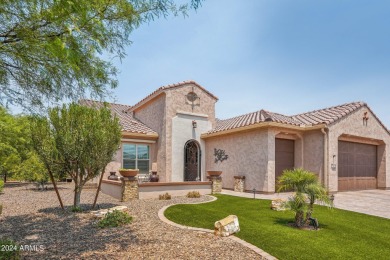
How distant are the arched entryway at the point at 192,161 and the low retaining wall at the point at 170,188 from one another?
467 cm

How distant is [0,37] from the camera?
436 cm

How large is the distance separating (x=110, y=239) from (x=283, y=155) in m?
12.8

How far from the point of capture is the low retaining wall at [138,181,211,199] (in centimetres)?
1297

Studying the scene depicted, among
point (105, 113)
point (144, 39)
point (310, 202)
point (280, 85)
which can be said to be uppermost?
point (280, 85)

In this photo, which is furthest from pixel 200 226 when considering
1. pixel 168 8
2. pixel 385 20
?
pixel 385 20

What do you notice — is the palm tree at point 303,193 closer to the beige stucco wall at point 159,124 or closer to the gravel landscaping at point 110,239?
the gravel landscaping at point 110,239

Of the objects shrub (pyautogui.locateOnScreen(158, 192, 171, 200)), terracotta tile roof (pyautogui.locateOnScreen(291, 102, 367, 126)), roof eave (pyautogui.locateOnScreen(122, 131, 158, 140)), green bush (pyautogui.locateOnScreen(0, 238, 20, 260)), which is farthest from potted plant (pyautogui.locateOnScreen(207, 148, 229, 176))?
green bush (pyautogui.locateOnScreen(0, 238, 20, 260))

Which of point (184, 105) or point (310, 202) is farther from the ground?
point (184, 105)

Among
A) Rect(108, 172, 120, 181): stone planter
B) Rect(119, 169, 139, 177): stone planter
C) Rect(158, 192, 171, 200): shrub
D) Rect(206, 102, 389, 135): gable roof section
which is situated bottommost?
Rect(158, 192, 171, 200): shrub

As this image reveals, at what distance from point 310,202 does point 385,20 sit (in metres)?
10.0

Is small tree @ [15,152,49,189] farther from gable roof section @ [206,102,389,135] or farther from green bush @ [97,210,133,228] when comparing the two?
gable roof section @ [206,102,389,135]

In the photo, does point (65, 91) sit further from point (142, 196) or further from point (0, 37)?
point (142, 196)

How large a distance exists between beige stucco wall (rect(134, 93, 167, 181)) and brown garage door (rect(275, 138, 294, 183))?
7875mm

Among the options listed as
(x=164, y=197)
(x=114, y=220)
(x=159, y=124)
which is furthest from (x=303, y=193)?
(x=159, y=124)
